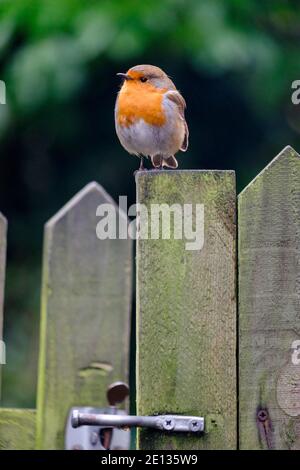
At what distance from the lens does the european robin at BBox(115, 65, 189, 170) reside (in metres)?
3.89

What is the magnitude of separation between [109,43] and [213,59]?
0.51 m

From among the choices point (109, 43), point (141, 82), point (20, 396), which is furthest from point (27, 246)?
point (141, 82)

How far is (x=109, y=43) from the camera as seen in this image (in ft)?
15.2

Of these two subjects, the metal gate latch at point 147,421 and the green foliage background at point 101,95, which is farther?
the green foliage background at point 101,95

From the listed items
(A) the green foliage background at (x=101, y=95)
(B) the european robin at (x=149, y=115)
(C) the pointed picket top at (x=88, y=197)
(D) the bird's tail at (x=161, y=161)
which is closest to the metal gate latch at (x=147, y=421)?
(C) the pointed picket top at (x=88, y=197)

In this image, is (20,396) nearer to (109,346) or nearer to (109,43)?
(109,43)

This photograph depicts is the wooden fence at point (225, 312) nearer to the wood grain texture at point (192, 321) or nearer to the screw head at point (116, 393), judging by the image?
the wood grain texture at point (192, 321)

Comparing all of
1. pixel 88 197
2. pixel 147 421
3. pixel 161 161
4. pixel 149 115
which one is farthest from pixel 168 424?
pixel 161 161

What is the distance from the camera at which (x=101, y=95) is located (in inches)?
220

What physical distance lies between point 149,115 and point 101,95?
1745 mm

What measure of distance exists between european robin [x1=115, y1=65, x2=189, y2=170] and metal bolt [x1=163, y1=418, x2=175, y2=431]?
1788mm

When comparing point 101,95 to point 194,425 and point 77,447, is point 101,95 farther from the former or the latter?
point 194,425

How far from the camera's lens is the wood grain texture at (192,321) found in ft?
7.57

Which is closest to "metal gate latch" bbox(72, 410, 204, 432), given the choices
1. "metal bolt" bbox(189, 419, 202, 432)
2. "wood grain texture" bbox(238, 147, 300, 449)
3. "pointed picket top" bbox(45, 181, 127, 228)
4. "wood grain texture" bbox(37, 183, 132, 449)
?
"metal bolt" bbox(189, 419, 202, 432)
